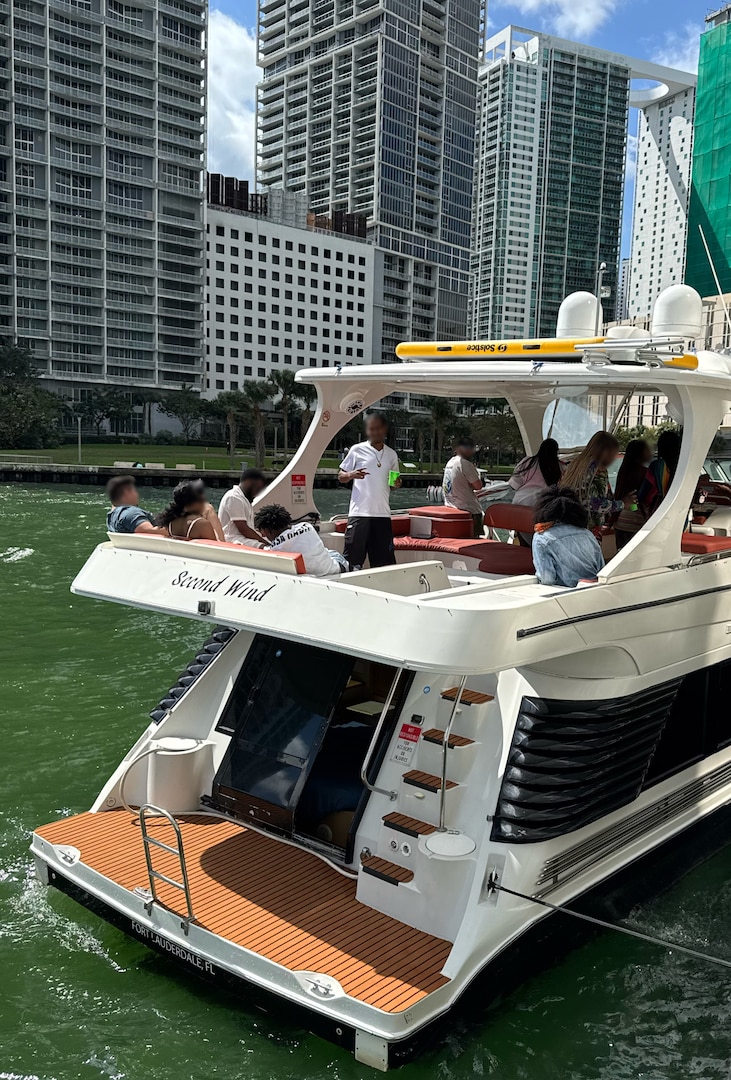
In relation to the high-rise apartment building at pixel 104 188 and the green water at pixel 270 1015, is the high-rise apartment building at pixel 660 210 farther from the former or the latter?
the high-rise apartment building at pixel 104 188

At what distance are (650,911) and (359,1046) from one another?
250 cm

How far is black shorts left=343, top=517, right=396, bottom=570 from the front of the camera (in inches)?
266

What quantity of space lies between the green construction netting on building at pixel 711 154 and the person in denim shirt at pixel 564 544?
3327cm

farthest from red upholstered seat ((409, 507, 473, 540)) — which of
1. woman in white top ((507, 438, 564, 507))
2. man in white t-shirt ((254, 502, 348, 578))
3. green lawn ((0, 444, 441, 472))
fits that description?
green lawn ((0, 444, 441, 472))

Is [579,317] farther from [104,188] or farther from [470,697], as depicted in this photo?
[104,188]

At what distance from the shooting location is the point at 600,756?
479 centimetres

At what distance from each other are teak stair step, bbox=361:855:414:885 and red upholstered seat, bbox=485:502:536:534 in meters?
2.96

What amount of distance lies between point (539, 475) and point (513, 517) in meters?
0.59

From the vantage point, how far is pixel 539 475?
7.11 meters

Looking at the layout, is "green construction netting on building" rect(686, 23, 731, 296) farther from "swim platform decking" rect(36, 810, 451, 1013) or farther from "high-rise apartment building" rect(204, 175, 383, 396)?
"high-rise apartment building" rect(204, 175, 383, 396)

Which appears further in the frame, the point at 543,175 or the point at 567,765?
the point at 543,175

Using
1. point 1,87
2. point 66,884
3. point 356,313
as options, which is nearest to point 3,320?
point 1,87

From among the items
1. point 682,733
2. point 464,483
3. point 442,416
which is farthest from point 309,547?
point 442,416

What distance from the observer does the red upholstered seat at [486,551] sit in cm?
636
